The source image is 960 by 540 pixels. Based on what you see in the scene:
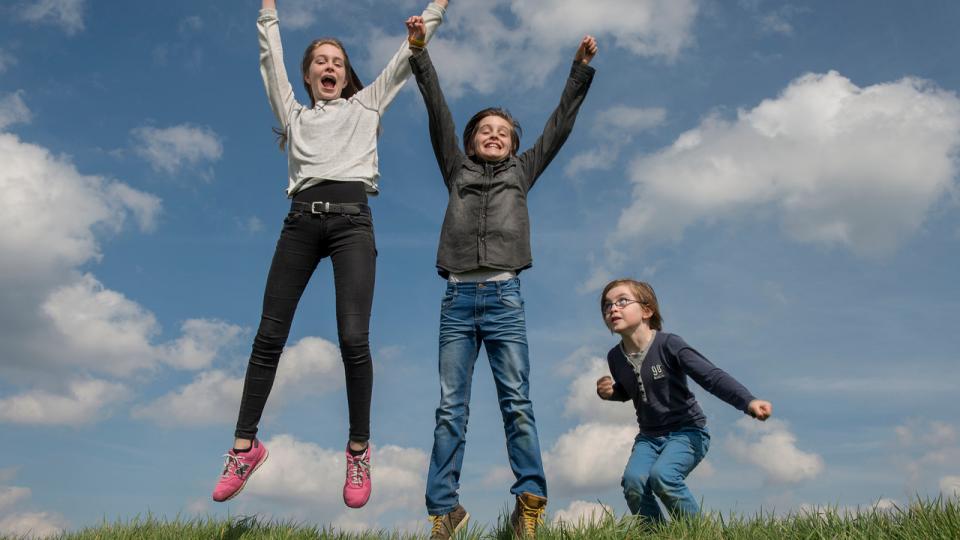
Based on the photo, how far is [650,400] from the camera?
20.2 ft

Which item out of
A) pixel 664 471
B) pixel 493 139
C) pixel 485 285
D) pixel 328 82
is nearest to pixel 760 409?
pixel 664 471

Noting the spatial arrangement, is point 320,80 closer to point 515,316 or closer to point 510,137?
point 510,137

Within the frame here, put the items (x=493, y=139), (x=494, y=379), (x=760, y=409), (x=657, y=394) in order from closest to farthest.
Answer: (x=760, y=409) → (x=494, y=379) → (x=657, y=394) → (x=493, y=139)

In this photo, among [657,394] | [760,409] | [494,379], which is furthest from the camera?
[657,394]

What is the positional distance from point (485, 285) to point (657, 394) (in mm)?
1544

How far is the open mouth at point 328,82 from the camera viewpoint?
6.34 m

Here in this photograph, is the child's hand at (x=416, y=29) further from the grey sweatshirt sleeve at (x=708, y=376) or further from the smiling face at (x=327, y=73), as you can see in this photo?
the grey sweatshirt sleeve at (x=708, y=376)

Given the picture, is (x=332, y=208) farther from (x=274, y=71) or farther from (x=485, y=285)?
(x=274, y=71)

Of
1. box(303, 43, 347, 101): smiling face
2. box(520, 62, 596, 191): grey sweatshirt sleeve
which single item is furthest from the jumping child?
box(520, 62, 596, 191): grey sweatshirt sleeve

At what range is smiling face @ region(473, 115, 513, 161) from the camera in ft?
20.3

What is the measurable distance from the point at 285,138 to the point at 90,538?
3.55 m

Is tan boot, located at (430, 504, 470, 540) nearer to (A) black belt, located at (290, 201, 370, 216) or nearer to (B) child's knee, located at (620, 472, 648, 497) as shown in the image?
(B) child's knee, located at (620, 472, 648, 497)

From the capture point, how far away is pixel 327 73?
6.32m

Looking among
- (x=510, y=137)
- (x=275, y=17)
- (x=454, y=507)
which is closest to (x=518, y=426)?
(x=454, y=507)
